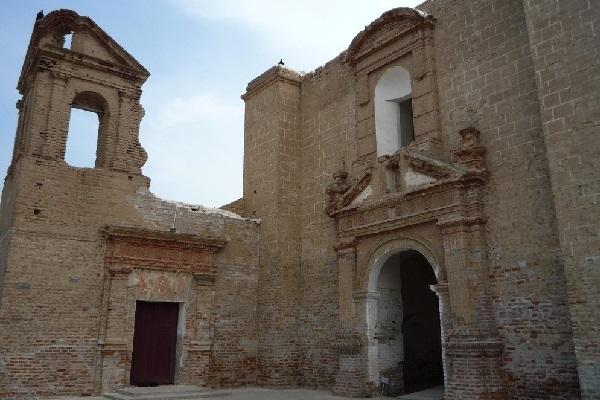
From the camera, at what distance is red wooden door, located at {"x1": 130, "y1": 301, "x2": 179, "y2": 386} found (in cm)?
1134

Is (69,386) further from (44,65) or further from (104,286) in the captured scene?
(44,65)

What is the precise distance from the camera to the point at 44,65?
1145 centimetres

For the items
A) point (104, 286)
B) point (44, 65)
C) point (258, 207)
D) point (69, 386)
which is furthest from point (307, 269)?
point (44, 65)

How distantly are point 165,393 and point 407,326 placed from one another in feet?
17.6

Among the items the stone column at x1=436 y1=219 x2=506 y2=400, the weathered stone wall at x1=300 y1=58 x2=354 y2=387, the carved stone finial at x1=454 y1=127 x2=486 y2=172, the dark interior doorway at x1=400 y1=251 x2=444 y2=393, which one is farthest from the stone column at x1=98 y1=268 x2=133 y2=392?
the carved stone finial at x1=454 y1=127 x2=486 y2=172

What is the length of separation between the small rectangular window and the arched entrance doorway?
2.58 metres

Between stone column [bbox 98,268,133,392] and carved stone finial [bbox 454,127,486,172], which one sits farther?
stone column [bbox 98,268,133,392]

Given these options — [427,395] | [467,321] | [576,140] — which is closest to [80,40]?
[467,321]

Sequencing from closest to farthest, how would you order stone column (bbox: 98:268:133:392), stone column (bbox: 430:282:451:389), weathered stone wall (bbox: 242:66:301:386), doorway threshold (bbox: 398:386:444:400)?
stone column (bbox: 430:282:451:389) < doorway threshold (bbox: 398:386:444:400) < stone column (bbox: 98:268:133:392) < weathered stone wall (bbox: 242:66:301:386)

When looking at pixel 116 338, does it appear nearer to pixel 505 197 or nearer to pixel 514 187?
pixel 505 197

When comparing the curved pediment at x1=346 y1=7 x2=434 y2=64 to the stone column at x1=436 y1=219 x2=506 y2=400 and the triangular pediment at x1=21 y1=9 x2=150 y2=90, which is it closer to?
the stone column at x1=436 y1=219 x2=506 y2=400

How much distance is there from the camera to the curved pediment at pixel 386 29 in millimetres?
11156

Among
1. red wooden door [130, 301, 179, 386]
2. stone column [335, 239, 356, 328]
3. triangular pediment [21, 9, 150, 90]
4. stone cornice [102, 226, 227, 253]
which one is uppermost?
triangular pediment [21, 9, 150, 90]

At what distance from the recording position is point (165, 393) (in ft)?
33.7
